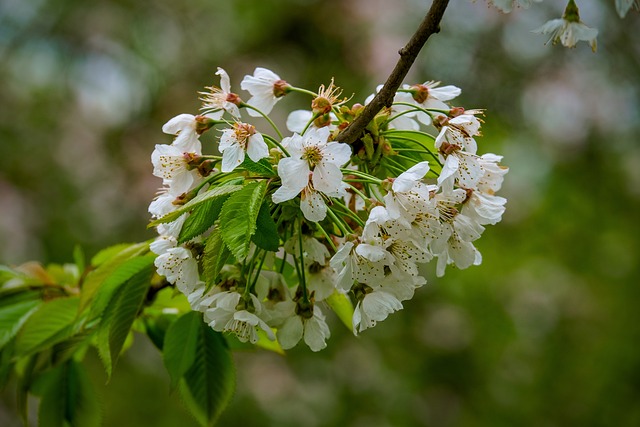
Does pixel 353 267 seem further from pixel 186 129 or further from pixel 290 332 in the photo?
pixel 186 129

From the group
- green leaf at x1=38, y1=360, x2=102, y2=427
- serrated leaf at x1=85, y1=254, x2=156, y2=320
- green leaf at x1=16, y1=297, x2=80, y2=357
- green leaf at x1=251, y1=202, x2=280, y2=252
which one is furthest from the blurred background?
green leaf at x1=251, y1=202, x2=280, y2=252

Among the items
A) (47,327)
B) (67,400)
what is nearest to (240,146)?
(47,327)

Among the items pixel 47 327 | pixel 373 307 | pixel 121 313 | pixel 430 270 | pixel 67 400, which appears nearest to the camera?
pixel 373 307

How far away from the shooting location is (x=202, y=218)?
0.78 meters

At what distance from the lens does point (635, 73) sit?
3.26 m

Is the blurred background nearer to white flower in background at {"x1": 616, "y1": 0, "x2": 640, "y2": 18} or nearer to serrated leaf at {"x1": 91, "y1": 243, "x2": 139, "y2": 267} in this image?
serrated leaf at {"x1": 91, "y1": 243, "x2": 139, "y2": 267}

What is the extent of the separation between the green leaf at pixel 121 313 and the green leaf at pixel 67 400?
268 mm

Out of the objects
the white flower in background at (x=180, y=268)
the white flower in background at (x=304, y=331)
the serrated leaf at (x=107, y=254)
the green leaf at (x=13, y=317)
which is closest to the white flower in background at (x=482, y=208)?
the white flower in background at (x=304, y=331)

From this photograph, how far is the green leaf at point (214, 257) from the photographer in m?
0.77

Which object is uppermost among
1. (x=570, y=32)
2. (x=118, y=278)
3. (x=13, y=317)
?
(x=570, y=32)

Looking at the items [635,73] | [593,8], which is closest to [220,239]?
[593,8]

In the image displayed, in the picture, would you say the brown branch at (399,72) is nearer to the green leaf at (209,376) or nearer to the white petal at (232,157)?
the white petal at (232,157)

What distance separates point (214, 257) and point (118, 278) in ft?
0.86

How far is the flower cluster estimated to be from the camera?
78 cm
